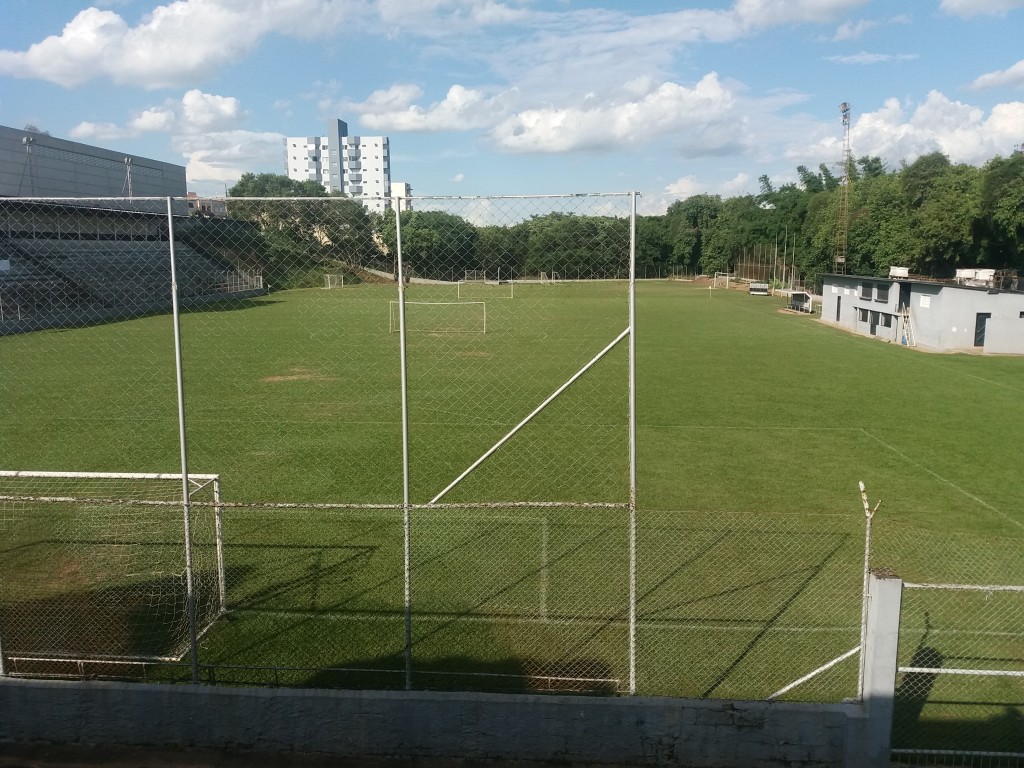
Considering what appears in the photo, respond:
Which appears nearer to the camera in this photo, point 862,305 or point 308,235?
point 308,235

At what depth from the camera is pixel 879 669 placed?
16.8 ft

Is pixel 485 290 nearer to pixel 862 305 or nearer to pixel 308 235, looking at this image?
pixel 308 235

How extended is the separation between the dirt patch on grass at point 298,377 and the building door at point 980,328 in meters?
24.8

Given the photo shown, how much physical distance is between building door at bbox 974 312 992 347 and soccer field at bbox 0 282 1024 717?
6.38 m

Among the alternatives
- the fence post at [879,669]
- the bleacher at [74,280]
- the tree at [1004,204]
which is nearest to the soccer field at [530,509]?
the fence post at [879,669]

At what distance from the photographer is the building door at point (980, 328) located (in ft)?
100

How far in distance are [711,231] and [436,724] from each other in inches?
3089

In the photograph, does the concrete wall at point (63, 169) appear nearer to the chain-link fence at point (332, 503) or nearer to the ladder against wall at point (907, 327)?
the chain-link fence at point (332, 503)

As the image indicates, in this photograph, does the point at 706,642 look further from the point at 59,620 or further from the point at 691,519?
the point at 59,620

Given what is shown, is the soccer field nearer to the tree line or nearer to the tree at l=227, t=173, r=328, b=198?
the tree line

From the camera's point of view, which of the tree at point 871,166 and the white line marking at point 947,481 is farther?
the tree at point 871,166

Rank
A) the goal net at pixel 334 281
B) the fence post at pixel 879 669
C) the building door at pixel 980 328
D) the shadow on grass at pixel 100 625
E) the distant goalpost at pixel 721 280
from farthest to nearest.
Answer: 1. the distant goalpost at pixel 721 280
2. the building door at pixel 980 328
3. the goal net at pixel 334 281
4. the shadow on grass at pixel 100 625
5. the fence post at pixel 879 669

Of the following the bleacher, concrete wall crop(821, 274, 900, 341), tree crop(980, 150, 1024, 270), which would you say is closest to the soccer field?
the bleacher

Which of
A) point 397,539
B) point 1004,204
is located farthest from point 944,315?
point 397,539
